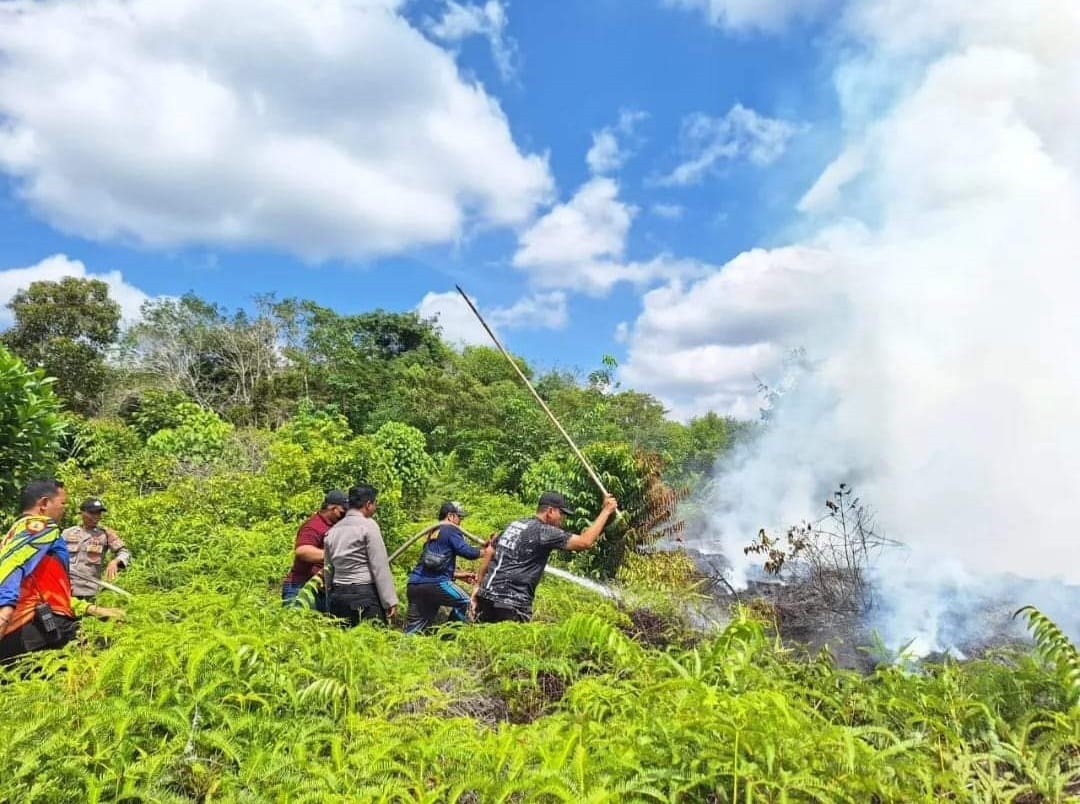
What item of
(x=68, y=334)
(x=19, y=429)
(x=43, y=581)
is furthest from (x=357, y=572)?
(x=68, y=334)

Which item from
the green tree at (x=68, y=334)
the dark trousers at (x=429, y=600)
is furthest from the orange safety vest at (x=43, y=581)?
the green tree at (x=68, y=334)

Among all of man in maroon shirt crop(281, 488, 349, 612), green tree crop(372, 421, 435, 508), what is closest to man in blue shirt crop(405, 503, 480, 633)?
man in maroon shirt crop(281, 488, 349, 612)

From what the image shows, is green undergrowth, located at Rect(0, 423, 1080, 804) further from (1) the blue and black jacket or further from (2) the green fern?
(1) the blue and black jacket

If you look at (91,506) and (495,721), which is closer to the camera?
(495,721)

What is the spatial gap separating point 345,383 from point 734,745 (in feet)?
103

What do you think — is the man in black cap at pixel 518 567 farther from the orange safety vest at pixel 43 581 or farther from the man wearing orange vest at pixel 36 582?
the orange safety vest at pixel 43 581

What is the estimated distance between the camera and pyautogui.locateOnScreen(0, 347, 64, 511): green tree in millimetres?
7020

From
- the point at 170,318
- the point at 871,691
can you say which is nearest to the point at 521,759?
the point at 871,691

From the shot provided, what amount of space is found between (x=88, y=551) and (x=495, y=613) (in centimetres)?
376

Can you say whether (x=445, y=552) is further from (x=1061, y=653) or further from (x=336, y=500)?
(x=1061, y=653)

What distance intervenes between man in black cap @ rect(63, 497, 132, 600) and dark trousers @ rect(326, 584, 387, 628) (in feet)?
6.78

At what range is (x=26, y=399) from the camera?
23.6ft

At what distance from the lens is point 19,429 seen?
7105mm

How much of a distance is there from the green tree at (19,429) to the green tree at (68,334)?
23479 millimetres
